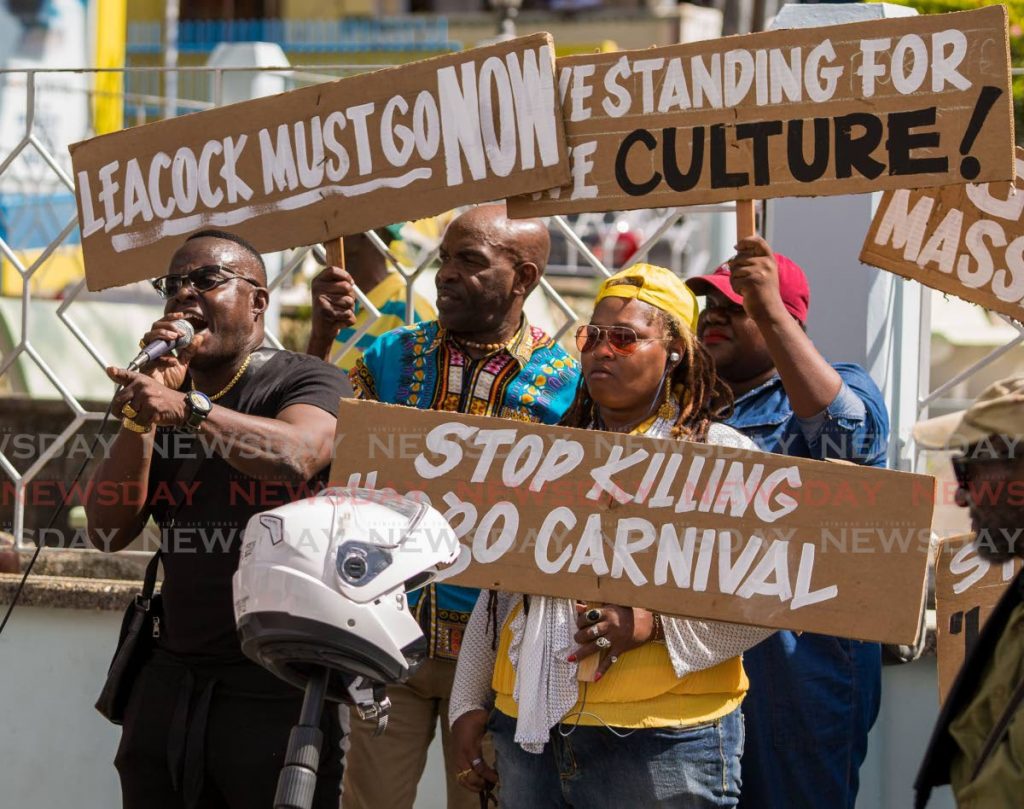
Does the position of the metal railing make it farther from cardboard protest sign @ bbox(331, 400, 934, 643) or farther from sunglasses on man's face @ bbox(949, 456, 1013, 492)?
sunglasses on man's face @ bbox(949, 456, 1013, 492)

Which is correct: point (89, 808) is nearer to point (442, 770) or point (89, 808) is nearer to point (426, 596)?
point (442, 770)

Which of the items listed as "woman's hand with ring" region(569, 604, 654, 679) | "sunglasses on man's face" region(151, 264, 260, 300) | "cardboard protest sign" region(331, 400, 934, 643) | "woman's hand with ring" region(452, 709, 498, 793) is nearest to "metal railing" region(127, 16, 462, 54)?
"sunglasses on man's face" region(151, 264, 260, 300)

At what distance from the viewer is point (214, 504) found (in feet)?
11.3

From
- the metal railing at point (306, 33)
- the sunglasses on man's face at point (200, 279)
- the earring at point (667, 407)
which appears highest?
the metal railing at point (306, 33)

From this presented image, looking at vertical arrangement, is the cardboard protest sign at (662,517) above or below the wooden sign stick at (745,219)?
below

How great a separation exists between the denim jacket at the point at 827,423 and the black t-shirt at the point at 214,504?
1.00 metres

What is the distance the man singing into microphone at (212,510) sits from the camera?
336cm

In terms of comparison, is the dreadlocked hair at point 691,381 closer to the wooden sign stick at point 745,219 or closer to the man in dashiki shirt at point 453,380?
the wooden sign stick at point 745,219

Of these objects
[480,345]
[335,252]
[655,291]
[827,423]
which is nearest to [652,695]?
[827,423]

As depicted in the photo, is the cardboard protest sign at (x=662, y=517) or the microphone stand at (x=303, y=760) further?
the cardboard protest sign at (x=662, y=517)

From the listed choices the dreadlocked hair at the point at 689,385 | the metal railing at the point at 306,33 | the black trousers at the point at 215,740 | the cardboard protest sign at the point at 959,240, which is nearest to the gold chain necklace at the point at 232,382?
the black trousers at the point at 215,740

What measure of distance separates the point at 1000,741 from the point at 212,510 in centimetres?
179

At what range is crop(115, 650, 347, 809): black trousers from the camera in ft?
11.0

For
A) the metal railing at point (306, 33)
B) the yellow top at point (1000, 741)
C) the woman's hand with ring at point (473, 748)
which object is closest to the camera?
the yellow top at point (1000, 741)
